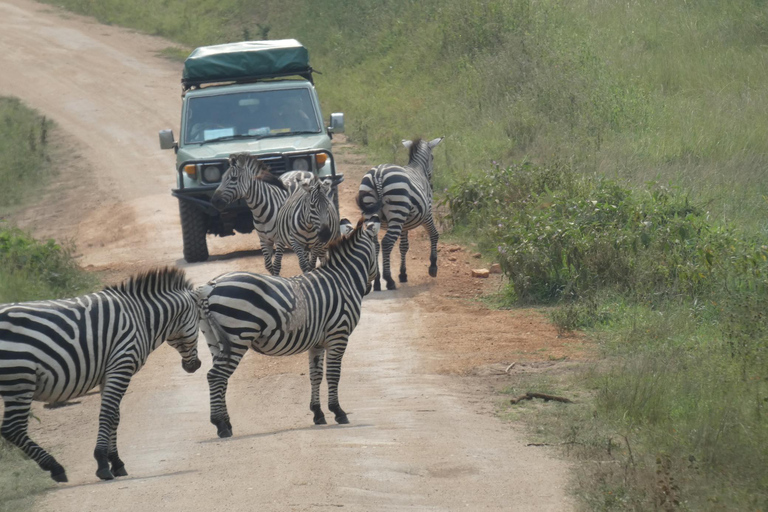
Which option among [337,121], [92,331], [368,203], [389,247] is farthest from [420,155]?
[92,331]

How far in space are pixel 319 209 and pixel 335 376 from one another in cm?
400

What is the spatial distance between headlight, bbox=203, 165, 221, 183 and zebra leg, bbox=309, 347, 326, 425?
19.8ft

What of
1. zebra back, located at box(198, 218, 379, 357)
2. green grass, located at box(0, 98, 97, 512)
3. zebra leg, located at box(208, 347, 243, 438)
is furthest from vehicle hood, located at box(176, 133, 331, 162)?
zebra leg, located at box(208, 347, 243, 438)

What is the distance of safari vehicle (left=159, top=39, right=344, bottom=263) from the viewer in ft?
44.1

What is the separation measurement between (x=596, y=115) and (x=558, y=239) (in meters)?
8.14

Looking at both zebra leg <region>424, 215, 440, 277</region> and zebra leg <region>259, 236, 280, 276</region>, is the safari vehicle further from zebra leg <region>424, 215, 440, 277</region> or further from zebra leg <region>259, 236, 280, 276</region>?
zebra leg <region>424, 215, 440, 277</region>

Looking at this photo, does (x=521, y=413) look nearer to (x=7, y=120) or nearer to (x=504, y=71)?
(x=504, y=71)

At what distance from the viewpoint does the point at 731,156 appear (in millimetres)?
15875

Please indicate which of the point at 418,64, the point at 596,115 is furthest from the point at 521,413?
the point at 418,64

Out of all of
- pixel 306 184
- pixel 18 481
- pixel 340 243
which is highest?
pixel 306 184

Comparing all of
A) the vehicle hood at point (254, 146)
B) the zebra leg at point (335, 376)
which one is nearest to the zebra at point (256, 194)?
the vehicle hood at point (254, 146)

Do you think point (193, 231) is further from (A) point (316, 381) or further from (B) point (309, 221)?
(A) point (316, 381)

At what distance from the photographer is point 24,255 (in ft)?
45.1

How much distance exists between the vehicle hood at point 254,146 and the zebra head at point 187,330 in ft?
19.8
